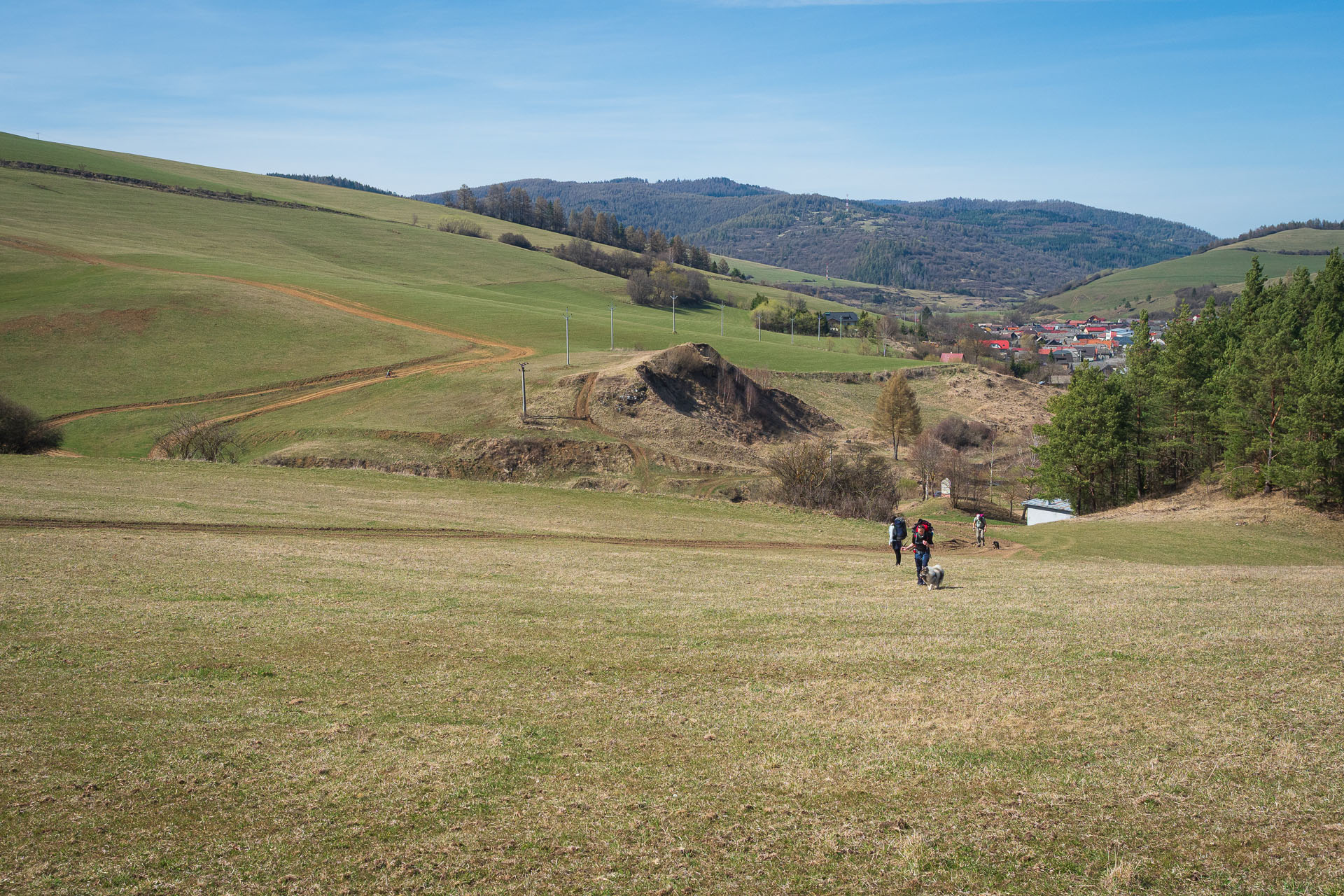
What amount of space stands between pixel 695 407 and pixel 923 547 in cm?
4827

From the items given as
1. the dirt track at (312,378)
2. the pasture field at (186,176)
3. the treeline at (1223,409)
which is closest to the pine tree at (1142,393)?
the treeline at (1223,409)

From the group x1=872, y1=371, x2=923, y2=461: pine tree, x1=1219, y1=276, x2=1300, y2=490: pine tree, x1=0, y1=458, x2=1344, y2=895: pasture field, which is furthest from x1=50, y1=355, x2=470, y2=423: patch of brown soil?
x1=1219, y1=276, x2=1300, y2=490: pine tree

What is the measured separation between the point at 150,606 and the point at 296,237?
144 meters

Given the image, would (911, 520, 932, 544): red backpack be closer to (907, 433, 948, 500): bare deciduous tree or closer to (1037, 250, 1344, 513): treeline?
(1037, 250, 1344, 513): treeline

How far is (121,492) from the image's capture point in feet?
107

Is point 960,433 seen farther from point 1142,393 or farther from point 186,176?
point 186,176

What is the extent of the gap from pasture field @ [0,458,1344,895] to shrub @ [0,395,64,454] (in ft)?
101

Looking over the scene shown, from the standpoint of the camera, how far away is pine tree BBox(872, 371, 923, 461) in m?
80.4

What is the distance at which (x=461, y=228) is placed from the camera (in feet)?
604

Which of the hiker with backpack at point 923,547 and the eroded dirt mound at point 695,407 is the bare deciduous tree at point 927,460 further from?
the hiker with backpack at point 923,547

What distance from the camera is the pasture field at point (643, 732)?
817 centimetres

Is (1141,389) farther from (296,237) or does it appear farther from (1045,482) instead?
(296,237)

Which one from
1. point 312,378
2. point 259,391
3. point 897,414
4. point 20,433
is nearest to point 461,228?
point 312,378

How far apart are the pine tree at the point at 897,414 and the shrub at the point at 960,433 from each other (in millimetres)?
7965
